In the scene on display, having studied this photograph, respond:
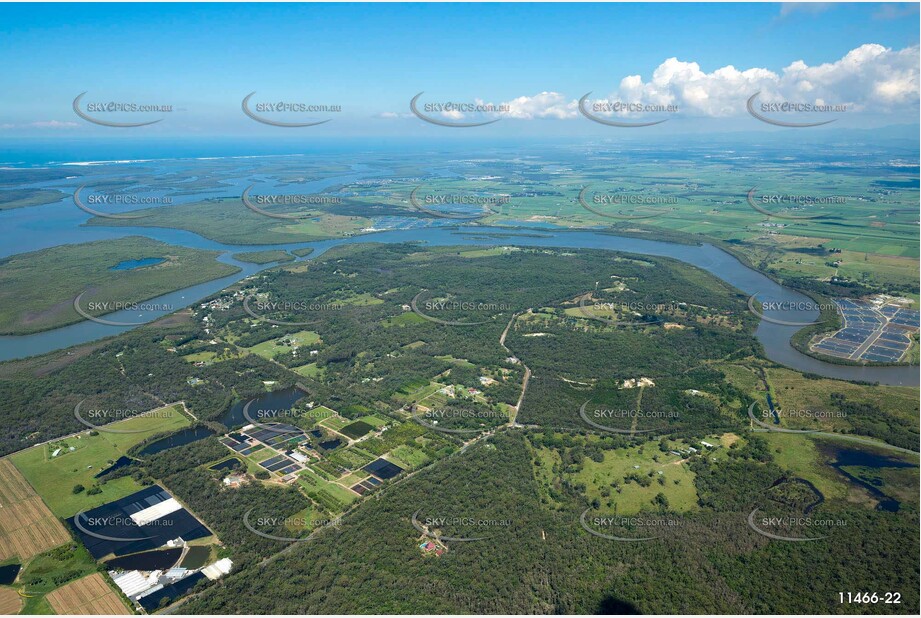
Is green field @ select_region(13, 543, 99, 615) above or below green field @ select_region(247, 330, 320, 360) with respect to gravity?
below

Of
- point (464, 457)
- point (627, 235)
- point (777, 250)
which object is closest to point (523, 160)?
point (627, 235)

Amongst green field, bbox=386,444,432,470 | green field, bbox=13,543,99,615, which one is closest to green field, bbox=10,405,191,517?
green field, bbox=13,543,99,615

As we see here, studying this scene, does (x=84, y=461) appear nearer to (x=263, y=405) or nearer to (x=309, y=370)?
(x=263, y=405)

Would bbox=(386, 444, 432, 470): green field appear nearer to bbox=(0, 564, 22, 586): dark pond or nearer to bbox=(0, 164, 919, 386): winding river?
bbox=(0, 564, 22, 586): dark pond

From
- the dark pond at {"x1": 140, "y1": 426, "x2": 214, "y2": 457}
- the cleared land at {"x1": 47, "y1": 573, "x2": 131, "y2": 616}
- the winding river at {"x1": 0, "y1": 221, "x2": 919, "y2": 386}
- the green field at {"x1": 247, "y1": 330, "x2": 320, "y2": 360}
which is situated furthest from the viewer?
the green field at {"x1": 247, "y1": 330, "x2": 320, "y2": 360}

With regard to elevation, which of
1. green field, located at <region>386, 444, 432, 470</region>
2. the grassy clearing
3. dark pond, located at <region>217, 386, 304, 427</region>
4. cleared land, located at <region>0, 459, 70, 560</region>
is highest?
the grassy clearing

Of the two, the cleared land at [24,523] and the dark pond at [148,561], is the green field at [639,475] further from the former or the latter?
the cleared land at [24,523]

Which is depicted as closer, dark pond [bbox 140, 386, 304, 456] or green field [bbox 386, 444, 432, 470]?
green field [bbox 386, 444, 432, 470]
